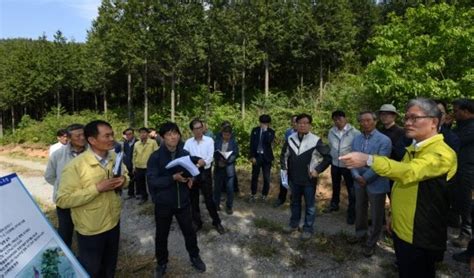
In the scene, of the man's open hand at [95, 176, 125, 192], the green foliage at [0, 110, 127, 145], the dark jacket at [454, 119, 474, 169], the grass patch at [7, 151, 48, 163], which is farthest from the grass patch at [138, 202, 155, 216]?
the green foliage at [0, 110, 127, 145]

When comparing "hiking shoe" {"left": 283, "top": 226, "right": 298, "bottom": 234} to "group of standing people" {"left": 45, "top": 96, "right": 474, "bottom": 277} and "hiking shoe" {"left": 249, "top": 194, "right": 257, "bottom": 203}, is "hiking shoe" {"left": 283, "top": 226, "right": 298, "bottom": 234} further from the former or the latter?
"hiking shoe" {"left": 249, "top": 194, "right": 257, "bottom": 203}

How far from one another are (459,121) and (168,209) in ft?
12.9

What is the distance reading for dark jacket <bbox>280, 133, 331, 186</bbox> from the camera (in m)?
5.06

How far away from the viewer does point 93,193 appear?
3053 mm

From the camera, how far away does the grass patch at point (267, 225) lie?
5.86 metres

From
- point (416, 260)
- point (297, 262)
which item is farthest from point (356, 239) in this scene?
point (416, 260)

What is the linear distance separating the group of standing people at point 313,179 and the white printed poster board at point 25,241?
0.62 m

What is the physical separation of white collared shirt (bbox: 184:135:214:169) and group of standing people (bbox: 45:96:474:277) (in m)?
0.02

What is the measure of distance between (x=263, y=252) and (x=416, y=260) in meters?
2.69

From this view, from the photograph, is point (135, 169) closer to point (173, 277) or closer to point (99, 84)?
point (173, 277)

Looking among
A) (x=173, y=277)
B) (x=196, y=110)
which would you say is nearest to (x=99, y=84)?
(x=196, y=110)

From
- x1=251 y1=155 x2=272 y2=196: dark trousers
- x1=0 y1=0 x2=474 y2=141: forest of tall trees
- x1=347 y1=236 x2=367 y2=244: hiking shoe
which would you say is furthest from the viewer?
x1=0 y1=0 x2=474 y2=141: forest of tall trees

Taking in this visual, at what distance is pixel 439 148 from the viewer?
2438 mm

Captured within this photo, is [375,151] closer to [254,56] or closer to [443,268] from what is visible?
[443,268]
